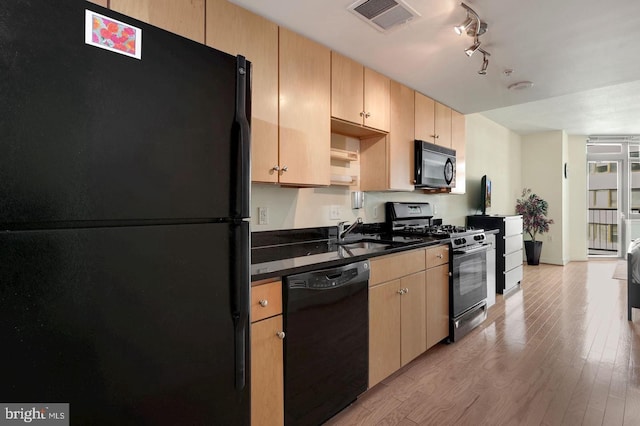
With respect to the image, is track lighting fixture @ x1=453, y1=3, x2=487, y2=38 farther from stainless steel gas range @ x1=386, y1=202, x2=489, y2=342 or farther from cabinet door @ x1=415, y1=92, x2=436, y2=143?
stainless steel gas range @ x1=386, y1=202, x2=489, y2=342

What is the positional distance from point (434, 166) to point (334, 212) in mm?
1220

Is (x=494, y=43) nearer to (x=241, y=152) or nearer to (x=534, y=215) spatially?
(x=241, y=152)

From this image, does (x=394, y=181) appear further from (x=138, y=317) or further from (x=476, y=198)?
(x=476, y=198)

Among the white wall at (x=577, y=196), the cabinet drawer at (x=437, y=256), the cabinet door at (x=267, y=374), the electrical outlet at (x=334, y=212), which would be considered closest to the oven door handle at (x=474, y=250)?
the cabinet drawer at (x=437, y=256)

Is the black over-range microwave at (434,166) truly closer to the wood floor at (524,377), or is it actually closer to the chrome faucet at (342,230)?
the chrome faucet at (342,230)

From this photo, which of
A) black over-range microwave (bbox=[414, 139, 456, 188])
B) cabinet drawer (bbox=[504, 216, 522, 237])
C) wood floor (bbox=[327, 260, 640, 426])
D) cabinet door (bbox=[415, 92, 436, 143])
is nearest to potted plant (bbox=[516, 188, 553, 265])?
cabinet drawer (bbox=[504, 216, 522, 237])

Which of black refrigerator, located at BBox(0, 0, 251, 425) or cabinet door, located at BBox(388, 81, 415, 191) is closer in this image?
black refrigerator, located at BBox(0, 0, 251, 425)

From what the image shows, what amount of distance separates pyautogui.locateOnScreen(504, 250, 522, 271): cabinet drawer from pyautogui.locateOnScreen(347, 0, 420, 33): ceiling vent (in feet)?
11.9

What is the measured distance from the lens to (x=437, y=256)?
107 inches

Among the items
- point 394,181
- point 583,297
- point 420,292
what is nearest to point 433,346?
point 420,292

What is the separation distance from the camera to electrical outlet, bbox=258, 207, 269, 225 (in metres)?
2.25

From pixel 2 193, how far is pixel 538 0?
96.2 inches

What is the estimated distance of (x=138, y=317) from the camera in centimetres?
95

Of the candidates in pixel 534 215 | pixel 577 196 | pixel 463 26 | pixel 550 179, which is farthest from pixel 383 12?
pixel 577 196
